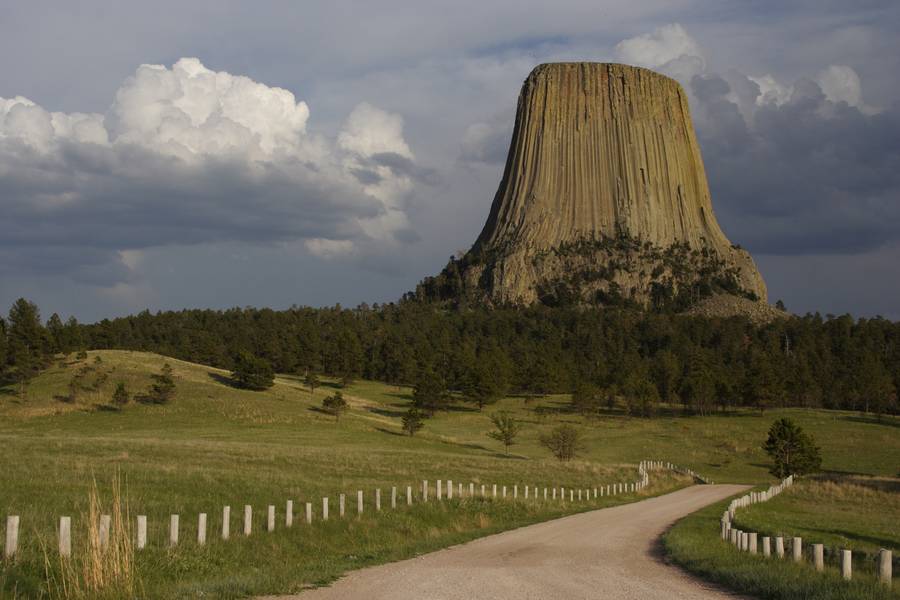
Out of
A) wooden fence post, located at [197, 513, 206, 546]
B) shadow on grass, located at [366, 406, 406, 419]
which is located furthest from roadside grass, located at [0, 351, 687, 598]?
shadow on grass, located at [366, 406, 406, 419]

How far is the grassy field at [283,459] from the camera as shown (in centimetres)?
1675

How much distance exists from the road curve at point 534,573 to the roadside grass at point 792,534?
1.87 feet

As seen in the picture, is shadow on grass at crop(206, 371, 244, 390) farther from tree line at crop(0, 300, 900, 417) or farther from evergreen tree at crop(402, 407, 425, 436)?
evergreen tree at crop(402, 407, 425, 436)

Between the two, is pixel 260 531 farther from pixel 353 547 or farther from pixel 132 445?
pixel 132 445

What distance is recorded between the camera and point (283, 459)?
147 ft

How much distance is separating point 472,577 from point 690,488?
41.5m

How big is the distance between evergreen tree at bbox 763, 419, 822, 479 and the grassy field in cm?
366

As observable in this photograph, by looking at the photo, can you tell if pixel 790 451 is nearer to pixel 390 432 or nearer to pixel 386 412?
pixel 390 432

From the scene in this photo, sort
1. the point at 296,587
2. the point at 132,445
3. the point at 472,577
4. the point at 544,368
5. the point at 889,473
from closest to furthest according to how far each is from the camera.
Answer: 1. the point at 296,587
2. the point at 472,577
3. the point at 132,445
4. the point at 889,473
5. the point at 544,368

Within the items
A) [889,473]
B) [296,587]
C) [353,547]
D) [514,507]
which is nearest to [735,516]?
[514,507]

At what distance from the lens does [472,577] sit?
1455 centimetres

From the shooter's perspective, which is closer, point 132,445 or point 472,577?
point 472,577

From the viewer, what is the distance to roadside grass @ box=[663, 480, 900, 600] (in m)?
13.2

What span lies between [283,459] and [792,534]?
25.6 m
